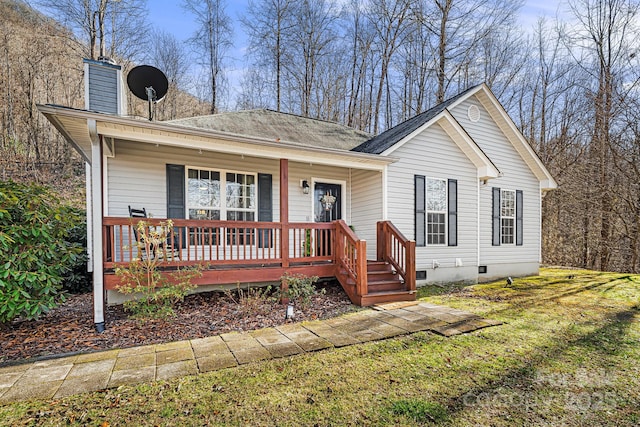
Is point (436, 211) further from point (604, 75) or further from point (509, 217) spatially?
point (604, 75)

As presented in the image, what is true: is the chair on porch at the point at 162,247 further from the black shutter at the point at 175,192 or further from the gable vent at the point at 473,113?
the gable vent at the point at 473,113

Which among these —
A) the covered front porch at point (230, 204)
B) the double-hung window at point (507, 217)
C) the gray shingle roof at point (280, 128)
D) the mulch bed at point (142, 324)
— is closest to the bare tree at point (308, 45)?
the gray shingle roof at point (280, 128)

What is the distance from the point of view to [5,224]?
159 inches

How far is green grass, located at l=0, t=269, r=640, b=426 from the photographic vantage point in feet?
7.82

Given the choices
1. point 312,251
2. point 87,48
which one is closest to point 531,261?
point 312,251

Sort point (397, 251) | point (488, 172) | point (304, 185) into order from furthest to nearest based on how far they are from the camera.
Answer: point (488, 172)
point (304, 185)
point (397, 251)

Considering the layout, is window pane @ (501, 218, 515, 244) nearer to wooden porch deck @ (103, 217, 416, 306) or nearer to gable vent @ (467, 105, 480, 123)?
gable vent @ (467, 105, 480, 123)

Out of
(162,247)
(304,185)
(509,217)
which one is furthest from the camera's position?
→ (509,217)

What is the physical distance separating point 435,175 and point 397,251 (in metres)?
2.55

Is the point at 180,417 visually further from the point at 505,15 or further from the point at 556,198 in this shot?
the point at 505,15

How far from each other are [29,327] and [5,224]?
60.1 inches

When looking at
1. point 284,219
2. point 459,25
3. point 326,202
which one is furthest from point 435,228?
point 459,25

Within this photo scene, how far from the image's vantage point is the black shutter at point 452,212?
321 inches

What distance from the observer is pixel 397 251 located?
6695 mm
